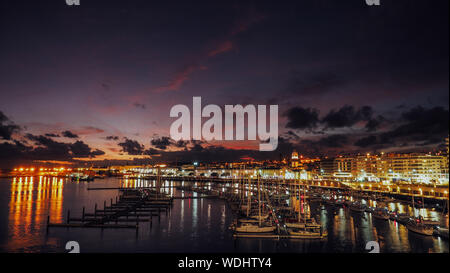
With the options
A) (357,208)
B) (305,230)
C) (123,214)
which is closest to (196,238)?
(305,230)

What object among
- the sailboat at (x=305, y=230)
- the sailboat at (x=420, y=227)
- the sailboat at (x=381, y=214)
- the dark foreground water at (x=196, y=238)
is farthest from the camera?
the sailboat at (x=381, y=214)

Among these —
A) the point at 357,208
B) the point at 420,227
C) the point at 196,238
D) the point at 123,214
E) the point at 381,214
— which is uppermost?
the point at 420,227

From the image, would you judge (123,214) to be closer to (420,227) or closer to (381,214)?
(381,214)

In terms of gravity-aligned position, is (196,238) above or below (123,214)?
below

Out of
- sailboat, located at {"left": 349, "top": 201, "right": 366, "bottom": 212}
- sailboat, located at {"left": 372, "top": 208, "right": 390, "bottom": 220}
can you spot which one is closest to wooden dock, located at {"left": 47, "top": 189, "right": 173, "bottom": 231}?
sailboat, located at {"left": 349, "top": 201, "right": 366, "bottom": 212}

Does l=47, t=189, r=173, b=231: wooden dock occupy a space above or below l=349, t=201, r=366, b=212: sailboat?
below

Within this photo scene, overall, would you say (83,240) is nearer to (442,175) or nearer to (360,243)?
(360,243)

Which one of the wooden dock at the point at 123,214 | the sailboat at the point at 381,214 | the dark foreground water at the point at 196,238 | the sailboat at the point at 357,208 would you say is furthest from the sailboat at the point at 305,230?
the sailboat at the point at 357,208

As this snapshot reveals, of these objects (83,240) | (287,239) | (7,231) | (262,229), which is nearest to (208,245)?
(262,229)

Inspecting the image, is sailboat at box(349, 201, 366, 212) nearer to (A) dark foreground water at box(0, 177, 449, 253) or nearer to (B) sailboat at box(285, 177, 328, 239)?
(A) dark foreground water at box(0, 177, 449, 253)

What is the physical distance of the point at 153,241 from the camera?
22.2 meters

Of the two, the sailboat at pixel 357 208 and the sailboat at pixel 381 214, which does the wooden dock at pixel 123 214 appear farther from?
the sailboat at pixel 381 214

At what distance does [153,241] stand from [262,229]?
8.59 meters
